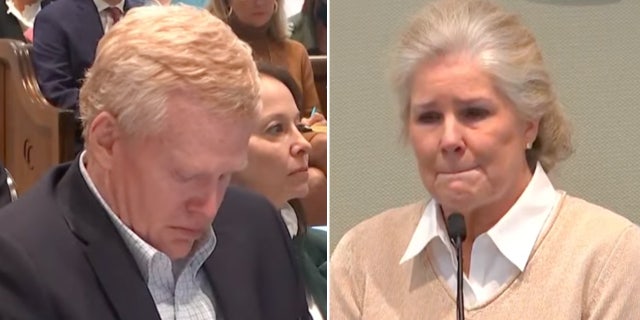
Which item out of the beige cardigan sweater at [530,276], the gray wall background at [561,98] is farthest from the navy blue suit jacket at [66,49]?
the beige cardigan sweater at [530,276]

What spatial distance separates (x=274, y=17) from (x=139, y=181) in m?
0.81

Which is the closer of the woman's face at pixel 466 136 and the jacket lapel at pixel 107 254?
the jacket lapel at pixel 107 254

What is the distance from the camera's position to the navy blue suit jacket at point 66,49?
230 cm

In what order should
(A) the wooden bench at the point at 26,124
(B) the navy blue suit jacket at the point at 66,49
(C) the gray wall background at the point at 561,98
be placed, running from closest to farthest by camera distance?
(C) the gray wall background at the point at 561,98, (A) the wooden bench at the point at 26,124, (B) the navy blue suit jacket at the point at 66,49

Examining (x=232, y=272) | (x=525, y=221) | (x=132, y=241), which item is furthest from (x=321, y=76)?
(x=132, y=241)

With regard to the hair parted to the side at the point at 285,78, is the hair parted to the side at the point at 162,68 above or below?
above

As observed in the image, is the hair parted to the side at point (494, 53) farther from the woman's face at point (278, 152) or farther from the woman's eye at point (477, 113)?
the woman's face at point (278, 152)

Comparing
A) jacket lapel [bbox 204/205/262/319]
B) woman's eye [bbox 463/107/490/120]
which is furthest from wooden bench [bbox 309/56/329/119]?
jacket lapel [bbox 204/205/262/319]

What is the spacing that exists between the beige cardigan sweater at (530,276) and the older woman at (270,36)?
314 millimetres

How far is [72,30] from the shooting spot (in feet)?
7.61

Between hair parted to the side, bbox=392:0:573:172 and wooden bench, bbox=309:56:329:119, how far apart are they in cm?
27

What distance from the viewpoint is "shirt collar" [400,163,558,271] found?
4.87 feet

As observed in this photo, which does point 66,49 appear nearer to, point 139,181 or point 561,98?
point 561,98

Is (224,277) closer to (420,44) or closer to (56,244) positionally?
(56,244)
